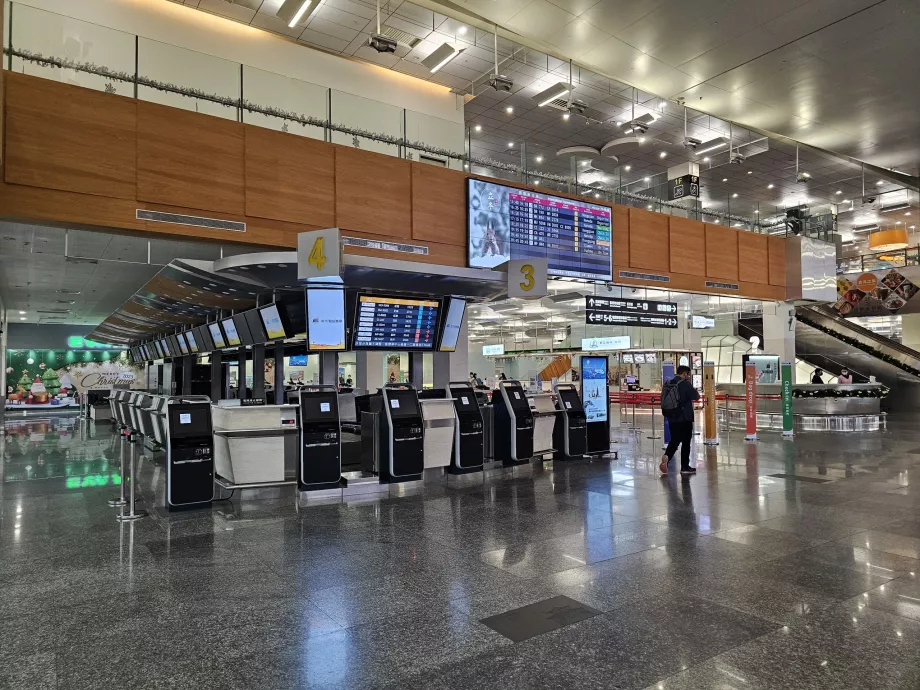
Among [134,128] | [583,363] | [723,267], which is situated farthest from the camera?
[723,267]

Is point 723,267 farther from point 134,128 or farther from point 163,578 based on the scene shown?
point 163,578

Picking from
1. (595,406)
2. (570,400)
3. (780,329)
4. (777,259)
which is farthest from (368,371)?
(780,329)

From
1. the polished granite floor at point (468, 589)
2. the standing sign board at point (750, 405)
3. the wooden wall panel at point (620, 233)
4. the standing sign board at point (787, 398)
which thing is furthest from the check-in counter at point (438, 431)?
the standing sign board at point (787, 398)

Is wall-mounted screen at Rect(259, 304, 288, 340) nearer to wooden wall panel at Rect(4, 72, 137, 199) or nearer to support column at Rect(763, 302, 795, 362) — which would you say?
wooden wall panel at Rect(4, 72, 137, 199)

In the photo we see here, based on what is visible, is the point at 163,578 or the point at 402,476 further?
the point at 402,476

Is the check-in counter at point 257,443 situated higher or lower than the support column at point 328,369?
lower

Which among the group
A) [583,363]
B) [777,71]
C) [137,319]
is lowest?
[583,363]

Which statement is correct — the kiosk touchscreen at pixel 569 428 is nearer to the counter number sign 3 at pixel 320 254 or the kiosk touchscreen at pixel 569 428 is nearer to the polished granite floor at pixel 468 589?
the polished granite floor at pixel 468 589

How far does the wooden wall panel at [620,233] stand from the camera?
11.9m

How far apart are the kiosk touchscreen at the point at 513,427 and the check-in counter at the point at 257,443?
3.08 meters

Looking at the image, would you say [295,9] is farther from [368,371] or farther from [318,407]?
[368,371]

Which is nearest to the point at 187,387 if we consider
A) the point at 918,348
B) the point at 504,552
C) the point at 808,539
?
the point at 504,552

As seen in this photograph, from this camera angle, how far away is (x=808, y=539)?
5000 mm

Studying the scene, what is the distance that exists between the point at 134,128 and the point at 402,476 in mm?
5175
